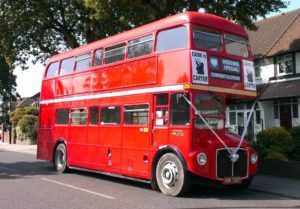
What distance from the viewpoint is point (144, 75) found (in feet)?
41.8

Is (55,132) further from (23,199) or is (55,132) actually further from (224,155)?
(224,155)

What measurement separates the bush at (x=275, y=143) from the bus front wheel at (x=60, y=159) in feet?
22.2

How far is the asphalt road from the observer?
10156 millimetres

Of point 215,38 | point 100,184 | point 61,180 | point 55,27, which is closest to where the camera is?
point 215,38

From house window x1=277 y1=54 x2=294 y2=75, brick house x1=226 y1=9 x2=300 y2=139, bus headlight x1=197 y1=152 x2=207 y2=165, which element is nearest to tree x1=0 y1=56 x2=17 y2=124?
brick house x1=226 y1=9 x2=300 y2=139

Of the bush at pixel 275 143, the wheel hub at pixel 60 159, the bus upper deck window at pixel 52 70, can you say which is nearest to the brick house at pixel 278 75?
the bush at pixel 275 143

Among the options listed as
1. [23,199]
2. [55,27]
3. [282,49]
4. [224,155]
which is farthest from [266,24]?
[23,199]

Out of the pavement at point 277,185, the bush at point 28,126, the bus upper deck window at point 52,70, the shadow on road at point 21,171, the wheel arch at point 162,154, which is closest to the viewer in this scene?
the wheel arch at point 162,154

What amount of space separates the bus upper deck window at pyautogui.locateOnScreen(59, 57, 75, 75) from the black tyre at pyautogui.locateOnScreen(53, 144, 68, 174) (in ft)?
8.77

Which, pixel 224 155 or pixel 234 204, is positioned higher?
A: pixel 224 155

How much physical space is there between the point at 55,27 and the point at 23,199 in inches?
894

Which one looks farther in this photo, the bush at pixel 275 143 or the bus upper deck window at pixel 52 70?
the bus upper deck window at pixel 52 70

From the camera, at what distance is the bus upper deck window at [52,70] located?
17.8m

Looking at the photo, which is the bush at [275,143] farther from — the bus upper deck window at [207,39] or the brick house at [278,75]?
the brick house at [278,75]
